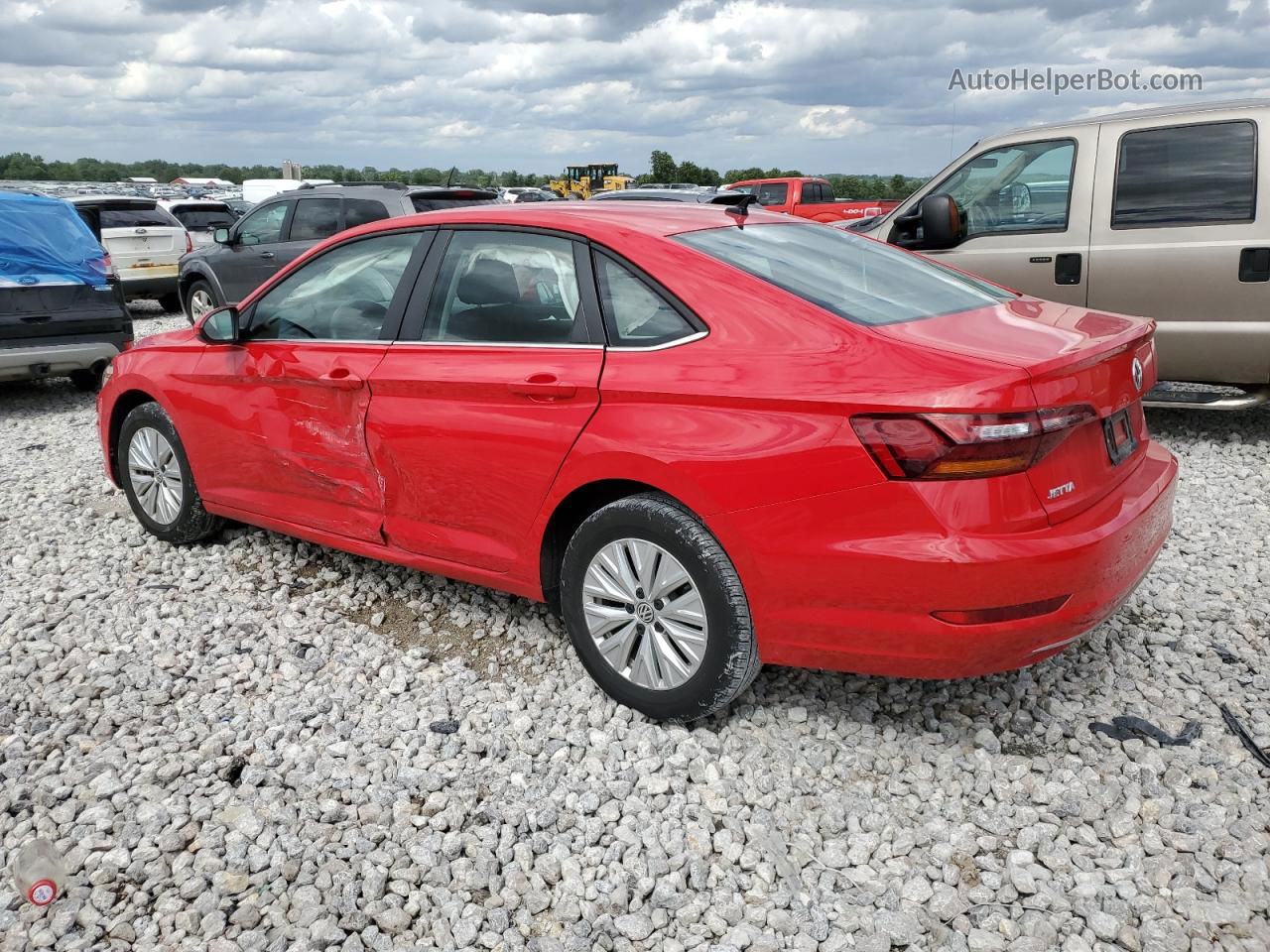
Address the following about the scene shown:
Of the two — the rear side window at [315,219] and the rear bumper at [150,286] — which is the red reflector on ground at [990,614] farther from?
the rear bumper at [150,286]

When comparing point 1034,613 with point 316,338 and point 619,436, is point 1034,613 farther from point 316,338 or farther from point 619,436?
point 316,338

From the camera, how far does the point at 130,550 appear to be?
528cm

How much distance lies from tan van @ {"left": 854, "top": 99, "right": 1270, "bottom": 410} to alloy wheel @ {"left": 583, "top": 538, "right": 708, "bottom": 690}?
4090mm

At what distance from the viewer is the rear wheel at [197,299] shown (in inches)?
504

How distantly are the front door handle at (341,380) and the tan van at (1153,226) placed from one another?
4.30 m

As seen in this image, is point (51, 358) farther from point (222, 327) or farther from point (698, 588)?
point (698, 588)

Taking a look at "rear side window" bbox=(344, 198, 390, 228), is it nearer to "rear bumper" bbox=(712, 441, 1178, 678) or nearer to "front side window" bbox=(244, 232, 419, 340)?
"front side window" bbox=(244, 232, 419, 340)

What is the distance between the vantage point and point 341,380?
13.2ft

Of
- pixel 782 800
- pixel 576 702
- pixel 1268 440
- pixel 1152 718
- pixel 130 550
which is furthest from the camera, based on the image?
pixel 1268 440

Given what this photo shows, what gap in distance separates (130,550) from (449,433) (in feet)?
8.28

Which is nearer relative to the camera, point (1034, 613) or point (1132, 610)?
point (1034, 613)

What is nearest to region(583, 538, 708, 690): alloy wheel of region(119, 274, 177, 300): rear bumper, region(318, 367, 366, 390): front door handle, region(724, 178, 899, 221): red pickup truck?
region(318, 367, 366, 390): front door handle

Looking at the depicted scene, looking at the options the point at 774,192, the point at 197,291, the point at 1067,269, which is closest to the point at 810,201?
the point at 774,192

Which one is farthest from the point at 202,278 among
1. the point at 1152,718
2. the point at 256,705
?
the point at 1152,718
